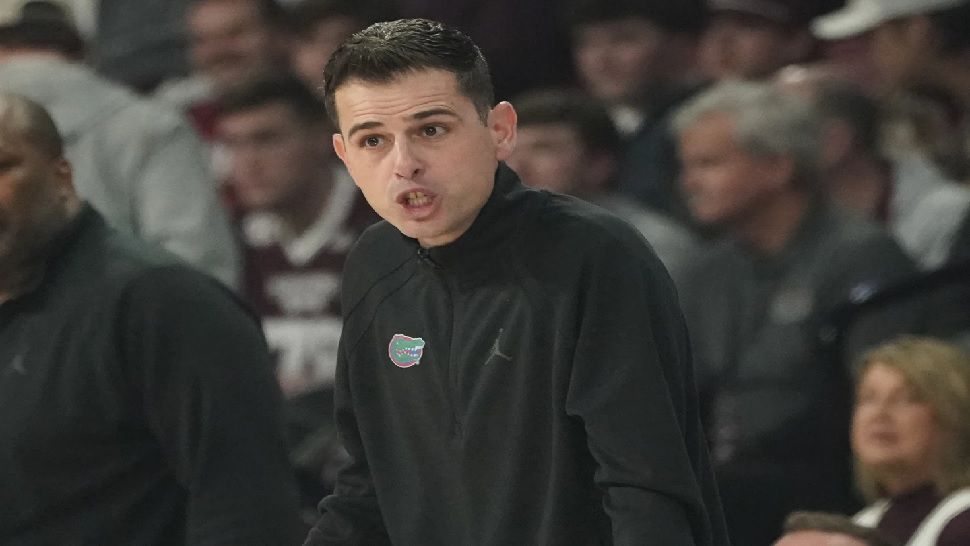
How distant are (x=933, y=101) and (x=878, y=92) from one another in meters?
0.22

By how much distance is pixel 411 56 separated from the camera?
269 cm

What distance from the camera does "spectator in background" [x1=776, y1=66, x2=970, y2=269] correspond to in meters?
6.55

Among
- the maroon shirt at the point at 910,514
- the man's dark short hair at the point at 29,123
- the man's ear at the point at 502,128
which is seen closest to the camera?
the man's ear at the point at 502,128

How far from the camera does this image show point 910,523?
498cm

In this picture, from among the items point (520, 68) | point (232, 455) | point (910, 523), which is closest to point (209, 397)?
point (232, 455)

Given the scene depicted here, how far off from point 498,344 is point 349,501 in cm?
39

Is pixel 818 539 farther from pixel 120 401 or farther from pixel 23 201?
pixel 23 201

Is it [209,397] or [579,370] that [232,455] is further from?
[579,370]

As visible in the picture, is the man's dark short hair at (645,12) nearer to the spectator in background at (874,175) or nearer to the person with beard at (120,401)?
the spectator in background at (874,175)

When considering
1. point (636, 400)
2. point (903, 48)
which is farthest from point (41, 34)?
point (636, 400)

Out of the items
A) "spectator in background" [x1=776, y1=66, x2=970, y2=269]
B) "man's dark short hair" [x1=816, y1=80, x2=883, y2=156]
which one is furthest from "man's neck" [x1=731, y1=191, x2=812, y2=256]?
"man's dark short hair" [x1=816, y1=80, x2=883, y2=156]

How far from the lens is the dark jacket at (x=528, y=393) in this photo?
2623 millimetres

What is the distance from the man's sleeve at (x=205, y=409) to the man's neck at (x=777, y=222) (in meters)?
2.94

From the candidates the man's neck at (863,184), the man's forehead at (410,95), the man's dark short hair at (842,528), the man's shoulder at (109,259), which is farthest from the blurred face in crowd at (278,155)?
the man's forehead at (410,95)
